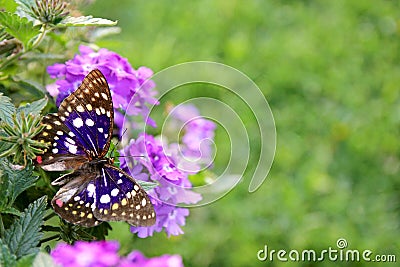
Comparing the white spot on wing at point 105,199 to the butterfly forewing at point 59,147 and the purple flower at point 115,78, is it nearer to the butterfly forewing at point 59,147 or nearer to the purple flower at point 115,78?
the butterfly forewing at point 59,147

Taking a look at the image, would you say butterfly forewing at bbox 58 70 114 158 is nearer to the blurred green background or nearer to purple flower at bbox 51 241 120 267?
purple flower at bbox 51 241 120 267

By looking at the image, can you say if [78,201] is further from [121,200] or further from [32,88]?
[32,88]

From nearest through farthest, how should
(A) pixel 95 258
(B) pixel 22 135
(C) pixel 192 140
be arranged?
(A) pixel 95 258 → (B) pixel 22 135 → (C) pixel 192 140

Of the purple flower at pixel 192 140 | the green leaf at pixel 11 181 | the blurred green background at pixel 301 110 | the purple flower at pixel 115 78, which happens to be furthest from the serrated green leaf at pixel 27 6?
the blurred green background at pixel 301 110

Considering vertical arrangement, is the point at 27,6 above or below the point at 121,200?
above

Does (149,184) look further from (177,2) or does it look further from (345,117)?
(177,2)

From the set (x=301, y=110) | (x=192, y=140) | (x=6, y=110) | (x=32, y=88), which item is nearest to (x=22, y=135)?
(x=6, y=110)

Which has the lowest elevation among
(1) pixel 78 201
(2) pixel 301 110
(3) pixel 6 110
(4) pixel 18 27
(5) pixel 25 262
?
(5) pixel 25 262
